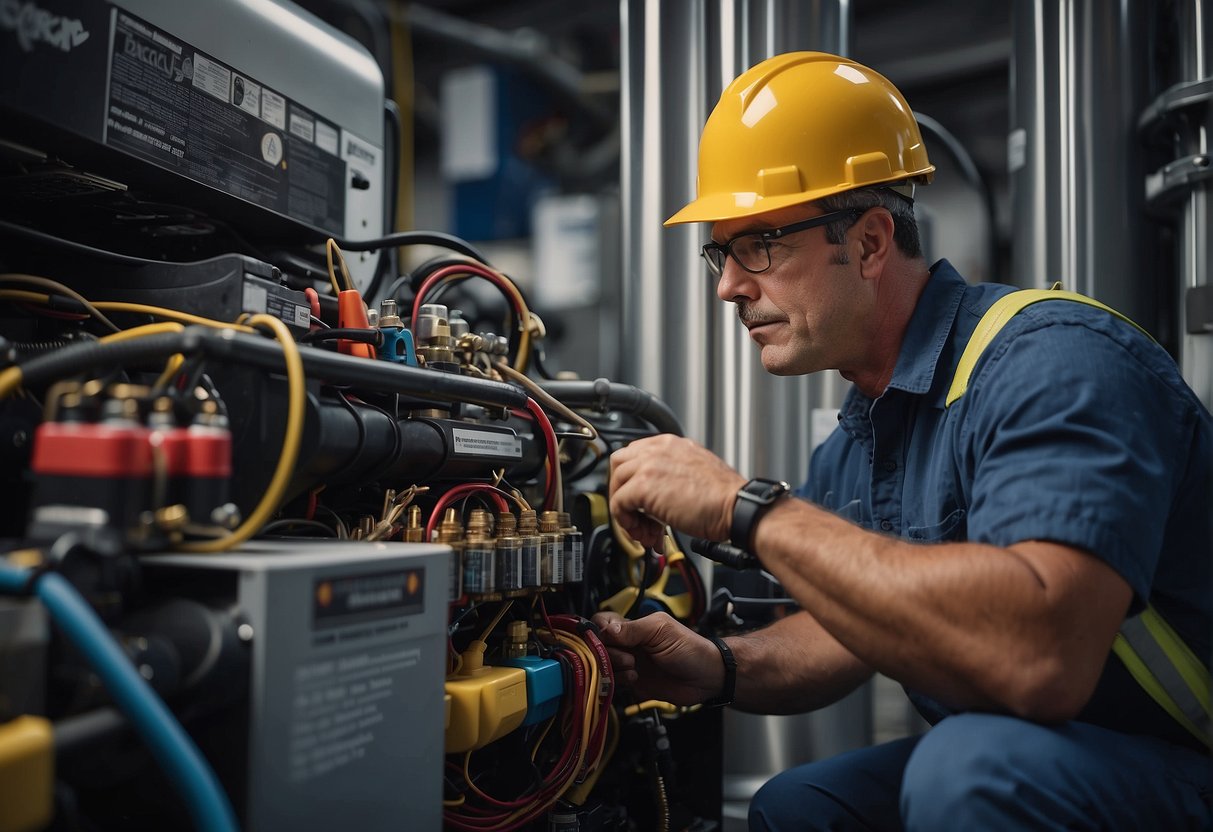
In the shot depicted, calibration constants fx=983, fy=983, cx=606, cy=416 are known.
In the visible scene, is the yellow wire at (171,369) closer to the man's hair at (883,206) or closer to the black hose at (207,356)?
the black hose at (207,356)

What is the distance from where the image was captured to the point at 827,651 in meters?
1.32

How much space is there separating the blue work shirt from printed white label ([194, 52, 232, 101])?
2.81 ft

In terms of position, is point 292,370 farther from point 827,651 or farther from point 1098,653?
point 827,651

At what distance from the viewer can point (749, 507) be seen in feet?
3.16

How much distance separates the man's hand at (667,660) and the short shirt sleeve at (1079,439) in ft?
1.28

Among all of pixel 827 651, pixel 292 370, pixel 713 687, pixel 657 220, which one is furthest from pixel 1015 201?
pixel 292 370

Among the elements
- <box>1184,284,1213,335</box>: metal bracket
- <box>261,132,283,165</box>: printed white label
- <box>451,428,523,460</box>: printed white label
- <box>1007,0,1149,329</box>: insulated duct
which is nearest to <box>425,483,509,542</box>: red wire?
<box>451,428,523,460</box>: printed white label

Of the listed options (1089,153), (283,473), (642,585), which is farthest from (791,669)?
(1089,153)

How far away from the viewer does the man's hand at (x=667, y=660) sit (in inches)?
45.8

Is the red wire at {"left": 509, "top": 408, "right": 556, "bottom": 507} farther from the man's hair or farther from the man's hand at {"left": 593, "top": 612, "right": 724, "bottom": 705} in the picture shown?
the man's hair

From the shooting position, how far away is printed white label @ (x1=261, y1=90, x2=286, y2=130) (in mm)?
1165

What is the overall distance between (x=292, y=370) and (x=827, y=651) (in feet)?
2.84

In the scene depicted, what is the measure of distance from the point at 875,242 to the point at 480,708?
0.77 m

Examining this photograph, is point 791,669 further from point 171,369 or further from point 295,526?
point 171,369
